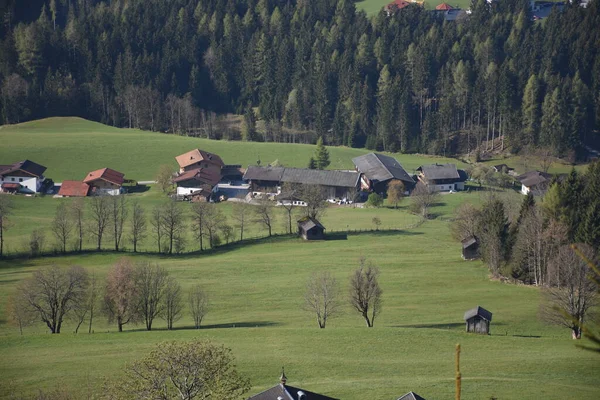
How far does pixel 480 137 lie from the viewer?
144 meters

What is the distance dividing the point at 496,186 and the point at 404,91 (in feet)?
127

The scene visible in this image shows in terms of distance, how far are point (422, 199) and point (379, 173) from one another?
15682 mm

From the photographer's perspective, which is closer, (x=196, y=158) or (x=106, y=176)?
(x=106, y=176)

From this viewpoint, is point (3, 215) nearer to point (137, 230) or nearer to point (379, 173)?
point (137, 230)

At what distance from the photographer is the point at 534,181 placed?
367ft

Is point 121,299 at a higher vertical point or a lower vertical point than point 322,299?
higher

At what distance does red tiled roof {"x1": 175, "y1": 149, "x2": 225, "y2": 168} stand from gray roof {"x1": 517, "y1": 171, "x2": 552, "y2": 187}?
42.4 metres

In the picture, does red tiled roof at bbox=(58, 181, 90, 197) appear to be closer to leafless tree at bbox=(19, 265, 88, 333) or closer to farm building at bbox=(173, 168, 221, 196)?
farm building at bbox=(173, 168, 221, 196)

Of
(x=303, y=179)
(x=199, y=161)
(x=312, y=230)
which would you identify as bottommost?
(x=312, y=230)

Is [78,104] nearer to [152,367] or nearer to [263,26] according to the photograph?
[263,26]

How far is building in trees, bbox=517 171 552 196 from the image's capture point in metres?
109

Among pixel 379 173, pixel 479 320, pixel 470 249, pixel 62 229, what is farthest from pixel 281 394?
pixel 379 173

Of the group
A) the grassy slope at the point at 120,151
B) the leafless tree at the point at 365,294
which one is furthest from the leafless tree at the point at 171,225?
the grassy slope at the point at 120,151

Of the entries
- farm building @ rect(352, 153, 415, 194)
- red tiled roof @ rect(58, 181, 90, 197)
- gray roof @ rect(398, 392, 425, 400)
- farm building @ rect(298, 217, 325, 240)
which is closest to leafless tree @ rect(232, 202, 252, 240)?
farm building @ rect(298, 217, 325, 240)
